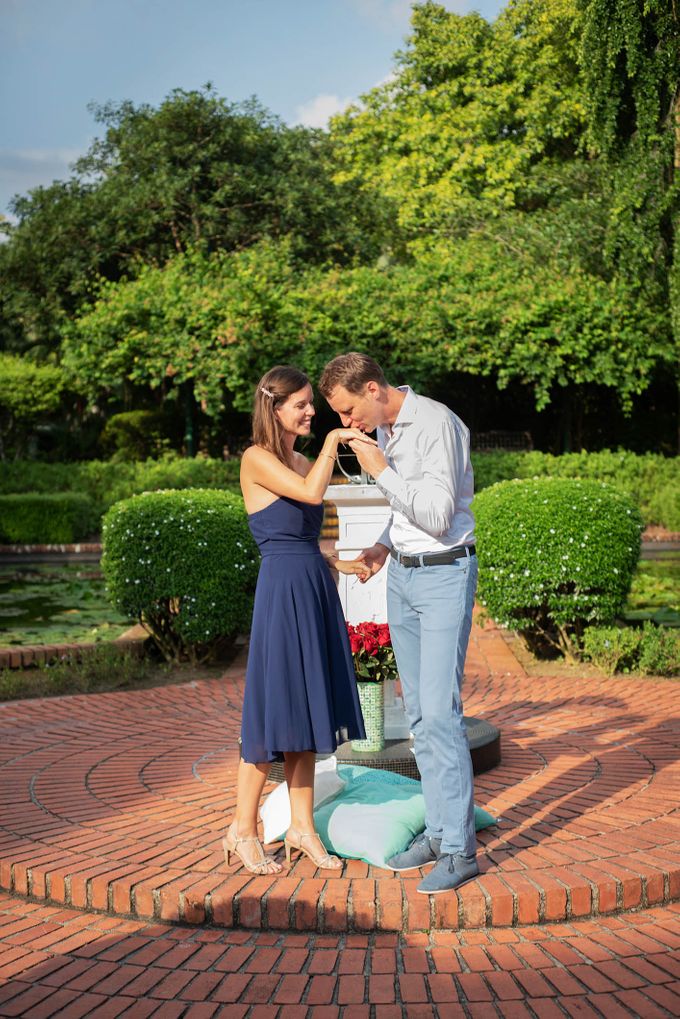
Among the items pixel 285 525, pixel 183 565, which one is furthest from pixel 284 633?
pixel 183 565

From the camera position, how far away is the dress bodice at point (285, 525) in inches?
144

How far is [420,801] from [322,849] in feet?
1.82

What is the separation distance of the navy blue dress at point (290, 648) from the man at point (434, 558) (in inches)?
13.8

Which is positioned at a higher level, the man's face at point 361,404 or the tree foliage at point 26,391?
the tree foliage at point 26,391

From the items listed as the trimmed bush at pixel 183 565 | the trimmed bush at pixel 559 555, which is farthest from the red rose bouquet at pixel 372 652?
the trimmed bush at pixel 183 565

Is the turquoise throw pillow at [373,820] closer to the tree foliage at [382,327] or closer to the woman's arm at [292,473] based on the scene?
the woman's arm at [292,473]

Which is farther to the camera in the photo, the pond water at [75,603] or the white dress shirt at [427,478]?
the pond water at [75,603]

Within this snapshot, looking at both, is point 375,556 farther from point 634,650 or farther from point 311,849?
point 634,650

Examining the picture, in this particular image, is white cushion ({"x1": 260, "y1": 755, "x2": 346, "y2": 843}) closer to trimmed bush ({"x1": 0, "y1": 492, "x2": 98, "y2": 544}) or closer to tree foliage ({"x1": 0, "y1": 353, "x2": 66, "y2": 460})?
trimmed bush ({"x1": 0, "y1": 492, "x2": 98, "y2": 544})

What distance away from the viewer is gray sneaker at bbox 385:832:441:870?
3631 millimetres

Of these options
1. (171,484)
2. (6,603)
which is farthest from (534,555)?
(171,484)

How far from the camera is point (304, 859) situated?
3.78 metres

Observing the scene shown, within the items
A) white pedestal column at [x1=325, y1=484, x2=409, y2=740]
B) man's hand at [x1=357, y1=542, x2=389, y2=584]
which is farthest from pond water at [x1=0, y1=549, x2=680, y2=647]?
man's hand at [x1=357, y1=542, x2=389, y2=584]

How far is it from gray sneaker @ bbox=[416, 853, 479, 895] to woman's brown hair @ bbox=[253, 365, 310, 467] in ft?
5.13
